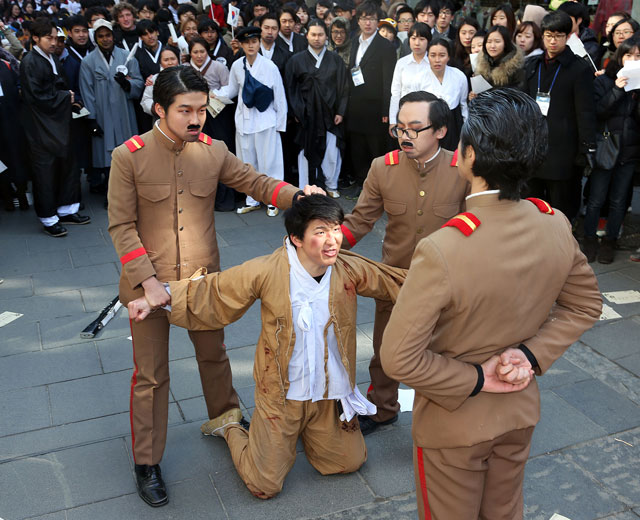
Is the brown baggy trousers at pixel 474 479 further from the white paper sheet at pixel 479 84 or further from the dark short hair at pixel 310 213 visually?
the white paper sheet at pixel 479 84

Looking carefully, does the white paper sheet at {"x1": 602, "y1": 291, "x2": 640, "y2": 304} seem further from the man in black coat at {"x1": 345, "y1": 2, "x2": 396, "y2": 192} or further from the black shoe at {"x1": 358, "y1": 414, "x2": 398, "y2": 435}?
the man in black coat at {"x1": 345, "y1": 2, "x2": 396, "y2": 192}

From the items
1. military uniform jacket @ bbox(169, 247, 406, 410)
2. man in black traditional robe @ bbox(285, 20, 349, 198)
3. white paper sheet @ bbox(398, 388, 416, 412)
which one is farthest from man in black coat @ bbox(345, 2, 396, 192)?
military uniform jacket @ bbox(169, 247, 406, 410)

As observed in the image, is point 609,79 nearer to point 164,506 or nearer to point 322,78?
point 322,78

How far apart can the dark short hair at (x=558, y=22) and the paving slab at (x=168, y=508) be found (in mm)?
4759

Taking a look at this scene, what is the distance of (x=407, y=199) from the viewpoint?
3.40 metres

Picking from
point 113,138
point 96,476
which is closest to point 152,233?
point 96,476

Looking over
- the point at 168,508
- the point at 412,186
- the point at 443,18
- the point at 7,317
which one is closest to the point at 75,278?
the point at 7,317

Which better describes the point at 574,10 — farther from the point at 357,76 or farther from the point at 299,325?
the point at 299,325

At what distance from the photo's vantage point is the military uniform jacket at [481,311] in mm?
1941

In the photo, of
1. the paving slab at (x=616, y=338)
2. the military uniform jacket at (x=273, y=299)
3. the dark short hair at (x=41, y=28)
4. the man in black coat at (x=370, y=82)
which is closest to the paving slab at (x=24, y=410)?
the military uniform jacket at (x=273, y=299)

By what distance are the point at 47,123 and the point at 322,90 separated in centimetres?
305

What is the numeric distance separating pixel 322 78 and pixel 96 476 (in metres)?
5.47

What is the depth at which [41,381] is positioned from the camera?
14.4 feet

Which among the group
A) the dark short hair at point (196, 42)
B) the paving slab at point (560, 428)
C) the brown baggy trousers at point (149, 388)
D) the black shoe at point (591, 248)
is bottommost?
the paving slab at point (560, 428)
